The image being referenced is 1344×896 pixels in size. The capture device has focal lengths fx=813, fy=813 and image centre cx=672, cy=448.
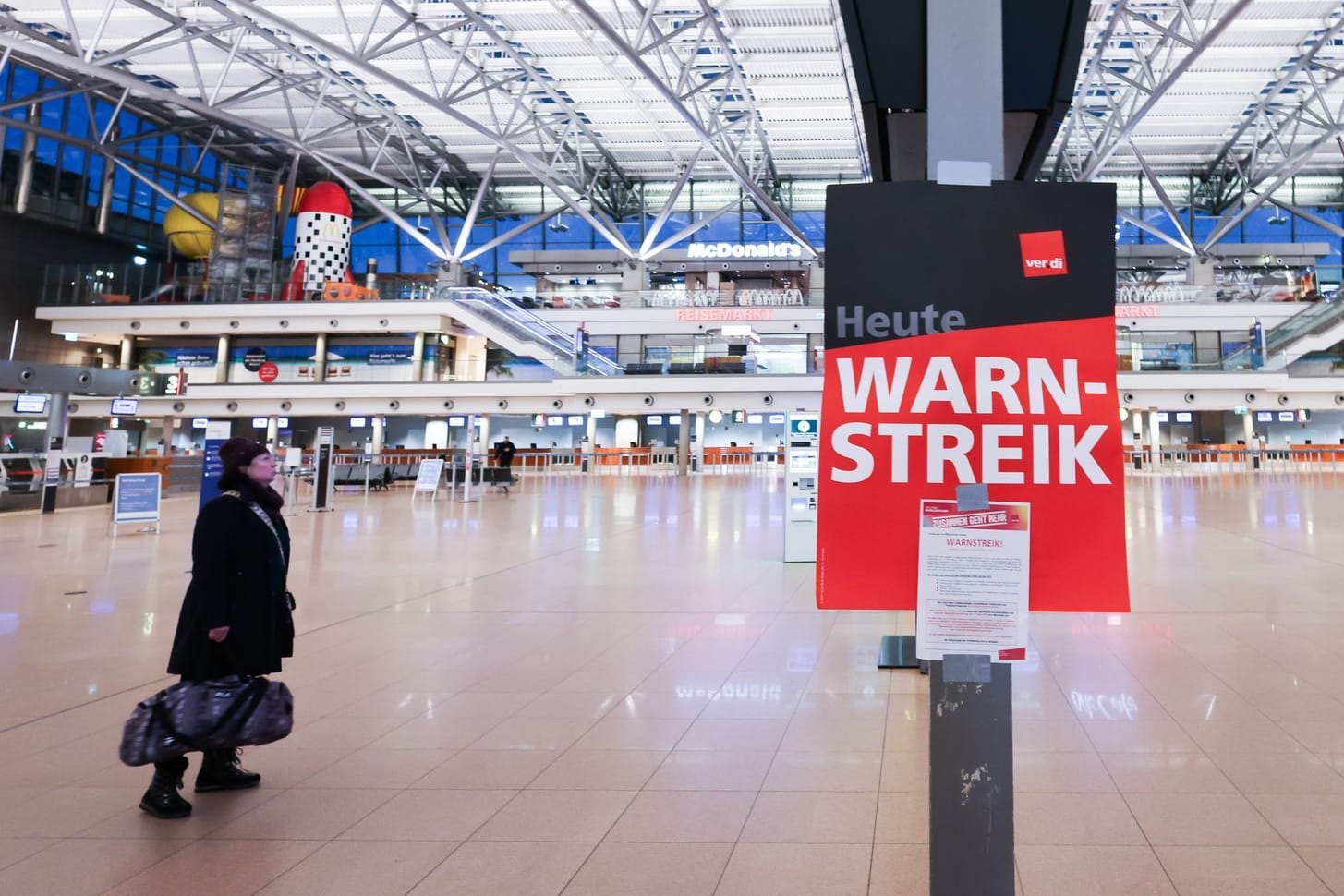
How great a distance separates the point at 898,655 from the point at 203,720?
4.12 metres

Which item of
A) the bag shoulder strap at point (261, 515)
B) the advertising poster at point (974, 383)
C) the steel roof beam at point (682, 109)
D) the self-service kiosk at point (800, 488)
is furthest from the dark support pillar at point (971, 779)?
the steel roof beam at point (682, 109)

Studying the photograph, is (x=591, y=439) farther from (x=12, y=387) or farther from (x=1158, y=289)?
(x=1158, y=289)

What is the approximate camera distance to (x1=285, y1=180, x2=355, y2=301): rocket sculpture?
136 feet

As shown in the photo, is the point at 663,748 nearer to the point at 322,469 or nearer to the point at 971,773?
the point at 971,773

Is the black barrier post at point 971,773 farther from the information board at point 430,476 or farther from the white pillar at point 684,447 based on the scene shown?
the white pillar at point 684,447

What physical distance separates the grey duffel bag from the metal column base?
12.1ft

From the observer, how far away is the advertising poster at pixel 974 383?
6.08 feet

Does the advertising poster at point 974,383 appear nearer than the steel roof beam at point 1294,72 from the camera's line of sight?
Yes

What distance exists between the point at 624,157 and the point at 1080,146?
22.8 meters

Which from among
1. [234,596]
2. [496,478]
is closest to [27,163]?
[496,478]

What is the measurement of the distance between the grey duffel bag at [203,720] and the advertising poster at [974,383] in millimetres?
2711

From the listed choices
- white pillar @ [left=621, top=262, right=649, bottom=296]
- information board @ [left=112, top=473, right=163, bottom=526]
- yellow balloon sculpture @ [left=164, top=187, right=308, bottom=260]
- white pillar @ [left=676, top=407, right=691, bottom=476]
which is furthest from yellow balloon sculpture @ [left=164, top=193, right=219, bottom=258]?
information board @ [left=112, top=473, right=163, bottom=526]

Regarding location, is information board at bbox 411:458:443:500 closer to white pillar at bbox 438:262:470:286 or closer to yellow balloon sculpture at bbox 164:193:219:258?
white pillar at bbox 438:262:470:286

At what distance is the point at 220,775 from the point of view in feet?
11.8
